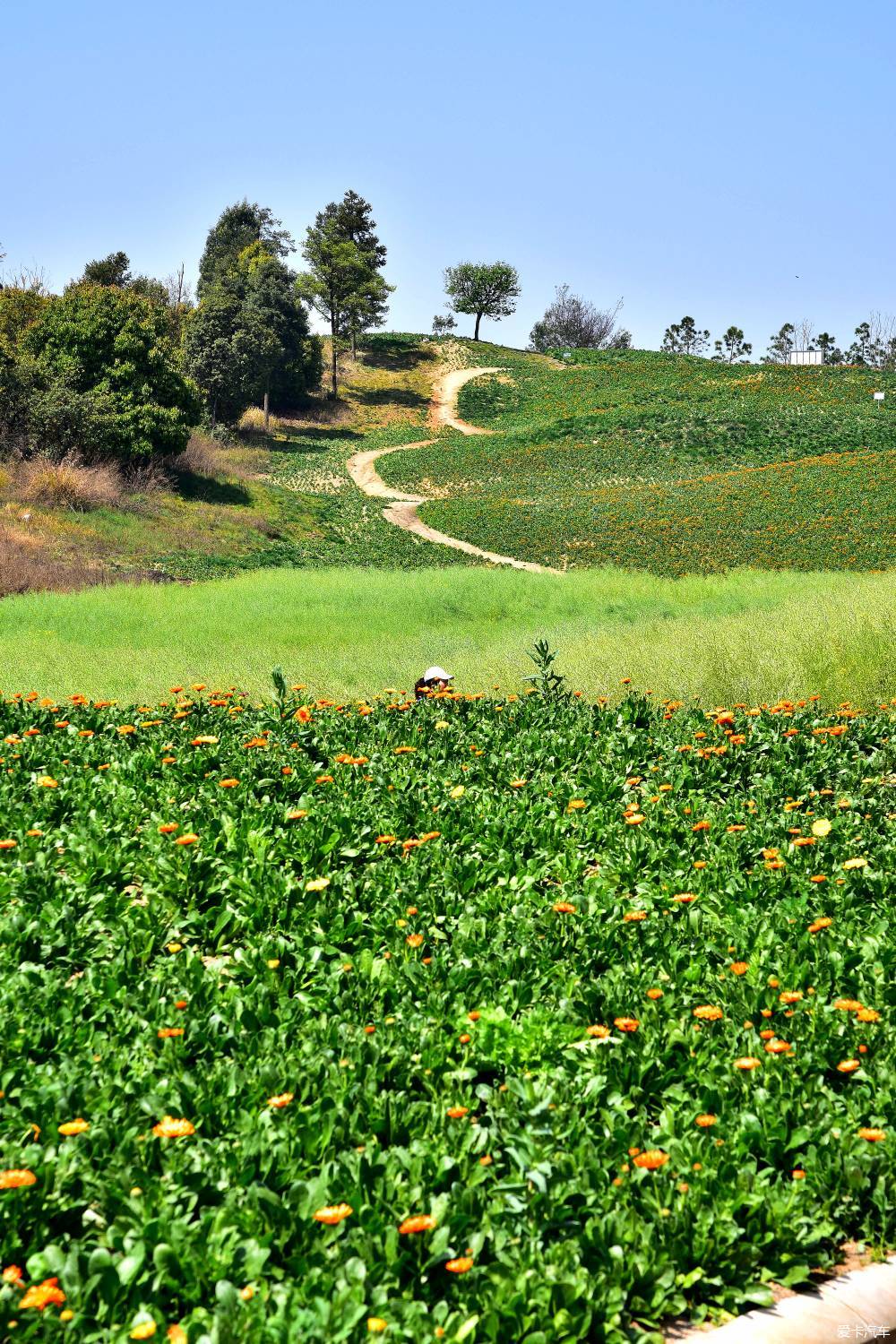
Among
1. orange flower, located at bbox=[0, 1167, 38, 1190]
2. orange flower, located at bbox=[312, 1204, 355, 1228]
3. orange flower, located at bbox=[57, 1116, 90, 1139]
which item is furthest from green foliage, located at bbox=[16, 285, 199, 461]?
orange flower, located at bbox=[312, 1204, 355, 1228]

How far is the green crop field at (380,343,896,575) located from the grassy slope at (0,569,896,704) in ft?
29.5

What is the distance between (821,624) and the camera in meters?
10.8

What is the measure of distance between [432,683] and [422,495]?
126 ft

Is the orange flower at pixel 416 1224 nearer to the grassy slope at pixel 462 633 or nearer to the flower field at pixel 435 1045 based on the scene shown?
the flower field at pixel 435 1045

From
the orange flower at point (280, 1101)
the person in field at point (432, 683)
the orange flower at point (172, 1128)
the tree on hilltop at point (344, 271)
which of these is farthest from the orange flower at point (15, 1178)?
the tree on hilltop at point (344, 271)

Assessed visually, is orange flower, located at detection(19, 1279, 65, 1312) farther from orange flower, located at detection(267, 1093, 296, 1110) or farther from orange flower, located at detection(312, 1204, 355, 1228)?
orange flower, located at detection(267, 1093, 296, 1110)

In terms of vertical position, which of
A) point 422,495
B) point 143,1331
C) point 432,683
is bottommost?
point 143,1331

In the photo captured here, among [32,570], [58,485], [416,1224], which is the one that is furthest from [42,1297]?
[58,485]

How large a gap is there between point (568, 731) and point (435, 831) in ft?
7.40

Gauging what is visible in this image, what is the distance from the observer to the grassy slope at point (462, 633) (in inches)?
396

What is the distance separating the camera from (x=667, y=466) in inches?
1923

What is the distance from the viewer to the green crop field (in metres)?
32.0

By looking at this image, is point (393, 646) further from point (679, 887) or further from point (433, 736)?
point (679, 887)

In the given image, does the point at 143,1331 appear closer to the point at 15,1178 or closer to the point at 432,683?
the point at 15,1178
